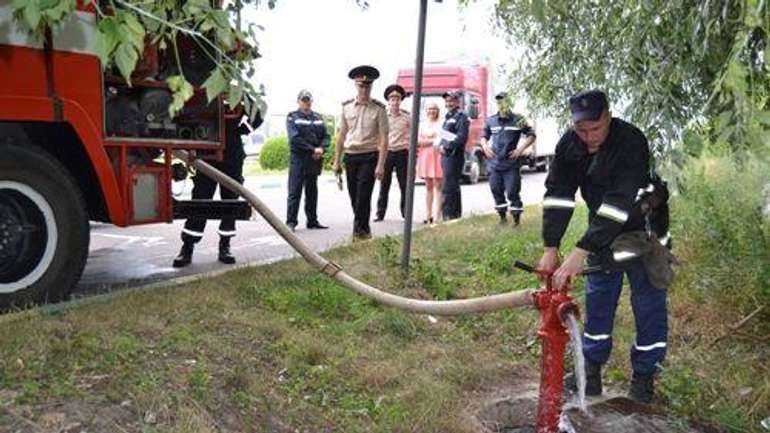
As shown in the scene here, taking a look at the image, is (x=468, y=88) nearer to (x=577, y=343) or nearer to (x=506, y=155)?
(x=506, y=155)

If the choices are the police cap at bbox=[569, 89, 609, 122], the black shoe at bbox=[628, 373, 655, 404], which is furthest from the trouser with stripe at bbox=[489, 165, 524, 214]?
the police cap at bbox=[569, 89, 609, 122]

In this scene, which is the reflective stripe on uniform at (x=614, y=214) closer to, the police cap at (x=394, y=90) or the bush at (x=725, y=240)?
the bush at (x=725, y=240)

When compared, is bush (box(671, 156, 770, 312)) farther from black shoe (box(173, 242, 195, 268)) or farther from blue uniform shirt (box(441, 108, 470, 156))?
black shoe (box(173, 242, 195, 268))

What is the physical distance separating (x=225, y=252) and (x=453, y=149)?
361 cm

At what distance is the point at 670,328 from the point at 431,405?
6.94 ft

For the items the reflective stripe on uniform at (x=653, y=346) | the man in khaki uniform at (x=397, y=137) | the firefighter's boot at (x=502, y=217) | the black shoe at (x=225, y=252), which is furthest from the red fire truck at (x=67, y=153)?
the firefighter's boot at (x=502, y=217)

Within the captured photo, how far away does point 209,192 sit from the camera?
6.44 metres

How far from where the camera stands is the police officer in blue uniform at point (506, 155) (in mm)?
9172

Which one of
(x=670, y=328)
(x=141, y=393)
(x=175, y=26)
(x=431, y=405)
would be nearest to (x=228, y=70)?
(x=175, y=26)

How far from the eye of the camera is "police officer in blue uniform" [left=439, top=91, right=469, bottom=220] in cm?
968

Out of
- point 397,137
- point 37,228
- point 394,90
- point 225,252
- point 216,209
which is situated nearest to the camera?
point 37,228

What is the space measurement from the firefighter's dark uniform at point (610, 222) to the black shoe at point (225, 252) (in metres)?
3.51

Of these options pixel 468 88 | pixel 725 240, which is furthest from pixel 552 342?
pixel 468 88

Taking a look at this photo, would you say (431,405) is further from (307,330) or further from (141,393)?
(141,393)
